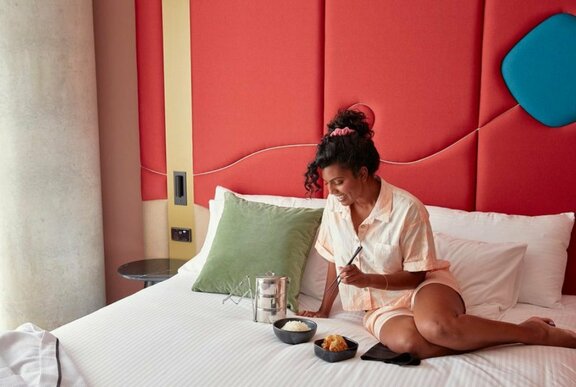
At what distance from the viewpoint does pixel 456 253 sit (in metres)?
2.26

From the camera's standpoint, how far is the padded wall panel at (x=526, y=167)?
7.77 ft

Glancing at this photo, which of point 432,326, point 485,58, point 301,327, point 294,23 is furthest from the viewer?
point 294,23

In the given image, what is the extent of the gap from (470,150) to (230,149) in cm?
122

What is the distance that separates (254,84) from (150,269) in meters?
1.09

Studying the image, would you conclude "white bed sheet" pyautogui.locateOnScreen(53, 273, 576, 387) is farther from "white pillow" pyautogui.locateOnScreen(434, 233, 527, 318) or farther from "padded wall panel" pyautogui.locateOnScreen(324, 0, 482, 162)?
"padded wall panel" pyautogui.locateOnScreen(324, 0, 482, 162)

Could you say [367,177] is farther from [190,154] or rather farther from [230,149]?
[190,154]

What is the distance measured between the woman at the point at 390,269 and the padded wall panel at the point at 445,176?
600 millimetres

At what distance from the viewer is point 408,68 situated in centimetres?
259

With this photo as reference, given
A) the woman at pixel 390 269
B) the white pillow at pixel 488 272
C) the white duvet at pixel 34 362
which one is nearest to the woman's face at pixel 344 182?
the woman at pixel 390 269

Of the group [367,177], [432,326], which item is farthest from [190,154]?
[432,326]

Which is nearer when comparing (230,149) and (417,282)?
(417,282)

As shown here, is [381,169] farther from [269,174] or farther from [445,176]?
[269,174]

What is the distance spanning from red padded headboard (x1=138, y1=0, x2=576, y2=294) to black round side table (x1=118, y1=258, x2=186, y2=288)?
1.32ft

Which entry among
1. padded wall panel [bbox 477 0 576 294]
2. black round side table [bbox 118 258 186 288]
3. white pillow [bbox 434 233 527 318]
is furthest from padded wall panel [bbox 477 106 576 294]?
black round side table [bbox 118 258 186 288]
